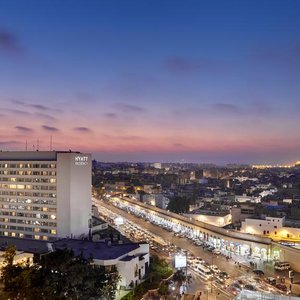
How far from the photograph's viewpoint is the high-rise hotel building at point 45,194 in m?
28.8

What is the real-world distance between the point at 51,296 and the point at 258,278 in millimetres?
12157

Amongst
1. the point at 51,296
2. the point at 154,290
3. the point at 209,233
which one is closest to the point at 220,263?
the point at 209,233

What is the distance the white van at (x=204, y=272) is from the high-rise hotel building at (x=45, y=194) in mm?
10030

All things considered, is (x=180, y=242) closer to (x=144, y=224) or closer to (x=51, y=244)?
Answer: (x=144, y=224)

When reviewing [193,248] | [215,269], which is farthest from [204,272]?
[193,248]

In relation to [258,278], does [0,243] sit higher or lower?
higher

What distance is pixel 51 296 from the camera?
14.8 m

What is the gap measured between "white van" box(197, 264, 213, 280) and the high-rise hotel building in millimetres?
10030

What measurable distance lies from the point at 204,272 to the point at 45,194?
13.5m

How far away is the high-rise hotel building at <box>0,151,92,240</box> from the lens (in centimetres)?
2881

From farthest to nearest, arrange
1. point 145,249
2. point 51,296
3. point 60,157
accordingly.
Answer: point 60,157 < point 145,249 < point 51,296

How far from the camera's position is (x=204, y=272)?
22.8 metres

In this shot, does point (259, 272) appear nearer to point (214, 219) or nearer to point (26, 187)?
point (214, 219)

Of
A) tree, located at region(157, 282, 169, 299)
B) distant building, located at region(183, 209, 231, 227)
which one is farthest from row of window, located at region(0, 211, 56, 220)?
distant building, located at region(183, 209, 231, 227)
